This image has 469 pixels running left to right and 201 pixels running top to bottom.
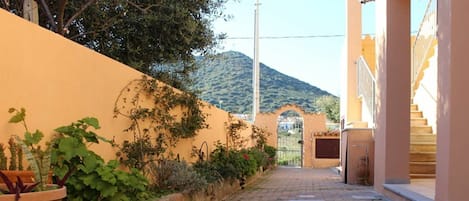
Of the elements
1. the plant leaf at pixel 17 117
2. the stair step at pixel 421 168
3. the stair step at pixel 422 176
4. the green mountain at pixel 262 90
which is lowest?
the stair step at pixel 422 176

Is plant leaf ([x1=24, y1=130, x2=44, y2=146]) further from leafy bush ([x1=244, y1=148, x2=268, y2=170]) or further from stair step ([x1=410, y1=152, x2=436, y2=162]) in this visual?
leafy bush ([x1=244, y1=148, x2=268, y2=170])

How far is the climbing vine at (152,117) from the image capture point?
18.2ft

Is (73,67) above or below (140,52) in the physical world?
below

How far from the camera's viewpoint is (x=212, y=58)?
30.8ft

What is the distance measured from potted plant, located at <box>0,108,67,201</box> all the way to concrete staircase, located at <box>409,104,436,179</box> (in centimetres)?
617

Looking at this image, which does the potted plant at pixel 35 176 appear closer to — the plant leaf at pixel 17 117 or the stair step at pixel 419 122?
the plant leaf at pixel 17 117

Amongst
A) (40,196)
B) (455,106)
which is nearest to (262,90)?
(455,106)

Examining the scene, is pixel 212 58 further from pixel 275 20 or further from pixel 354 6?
pixel 275 20

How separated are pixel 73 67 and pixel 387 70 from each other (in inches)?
191

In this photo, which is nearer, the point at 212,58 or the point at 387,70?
the point at 387,70

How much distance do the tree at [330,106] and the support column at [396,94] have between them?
26.8 metres

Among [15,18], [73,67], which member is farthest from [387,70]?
→ [15,18]

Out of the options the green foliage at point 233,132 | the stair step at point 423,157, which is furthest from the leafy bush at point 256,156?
the stair step at point 423,157

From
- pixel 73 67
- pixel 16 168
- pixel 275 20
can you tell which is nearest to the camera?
pixel 16 168
